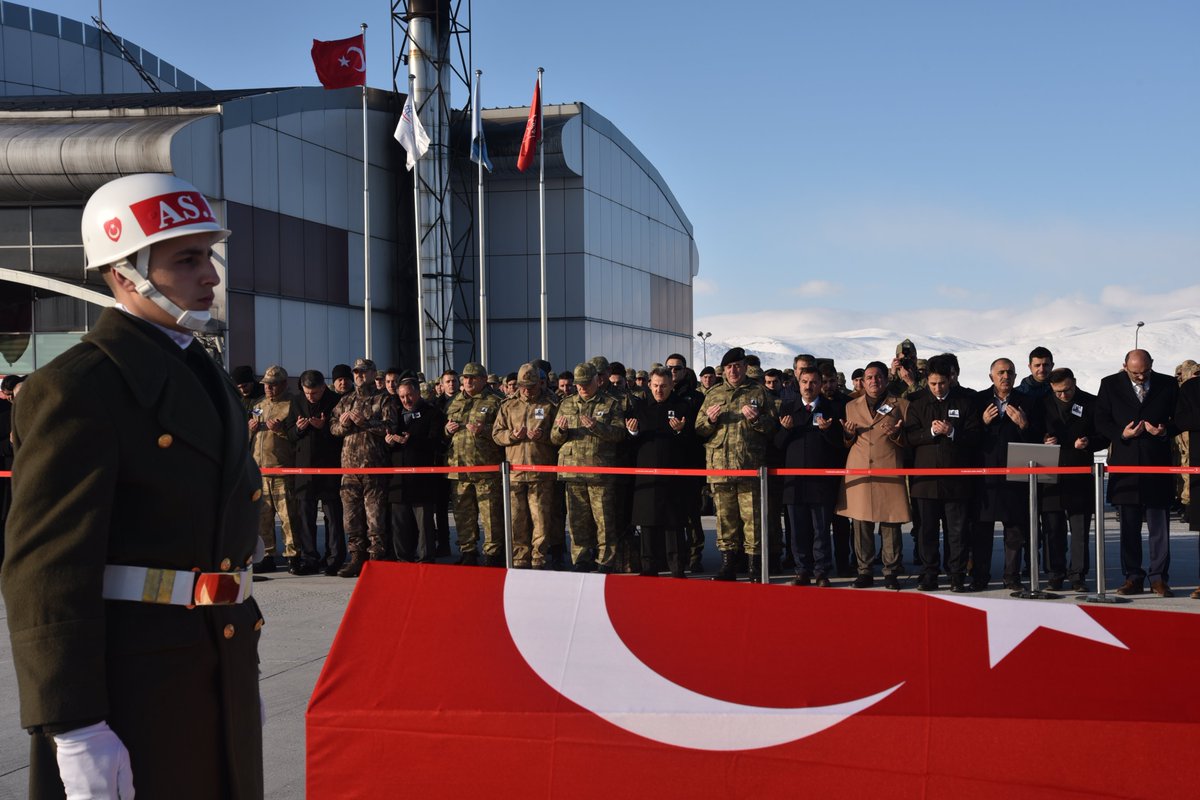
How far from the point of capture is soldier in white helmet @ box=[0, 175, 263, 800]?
7.73 ft

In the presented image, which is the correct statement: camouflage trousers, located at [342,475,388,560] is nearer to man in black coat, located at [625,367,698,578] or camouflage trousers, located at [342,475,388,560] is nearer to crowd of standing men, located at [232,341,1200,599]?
crowd of standing men, located at [232,341,1200,599]

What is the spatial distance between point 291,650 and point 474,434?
155 inches

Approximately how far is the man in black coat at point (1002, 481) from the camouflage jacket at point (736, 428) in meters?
1.90

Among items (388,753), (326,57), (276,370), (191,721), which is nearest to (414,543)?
(276,370)

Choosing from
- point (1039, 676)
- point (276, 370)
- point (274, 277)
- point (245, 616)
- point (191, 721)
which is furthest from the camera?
point (274, 277)

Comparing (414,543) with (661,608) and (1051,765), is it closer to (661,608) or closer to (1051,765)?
(661,608)

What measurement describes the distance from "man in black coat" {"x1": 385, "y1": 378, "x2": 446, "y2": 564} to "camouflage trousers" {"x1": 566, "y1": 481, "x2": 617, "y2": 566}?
5.15 ft

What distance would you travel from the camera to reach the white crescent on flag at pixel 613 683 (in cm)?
313

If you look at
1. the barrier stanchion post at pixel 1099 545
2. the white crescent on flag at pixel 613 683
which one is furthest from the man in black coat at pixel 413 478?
the white crescent on flag at pixel 613 683

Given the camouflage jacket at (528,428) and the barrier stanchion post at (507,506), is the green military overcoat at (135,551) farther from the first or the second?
the camouflage jacket at (528,428)

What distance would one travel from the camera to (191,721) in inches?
104

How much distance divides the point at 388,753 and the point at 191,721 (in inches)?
34.2

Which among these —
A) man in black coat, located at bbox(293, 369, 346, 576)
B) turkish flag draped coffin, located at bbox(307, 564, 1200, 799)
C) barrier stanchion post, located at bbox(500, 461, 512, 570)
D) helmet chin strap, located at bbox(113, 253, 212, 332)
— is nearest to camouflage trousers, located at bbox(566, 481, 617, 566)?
barrier stanchion post, located at bbox(500, 461, 512, 570)

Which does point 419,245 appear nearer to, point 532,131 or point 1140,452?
point 532,131
